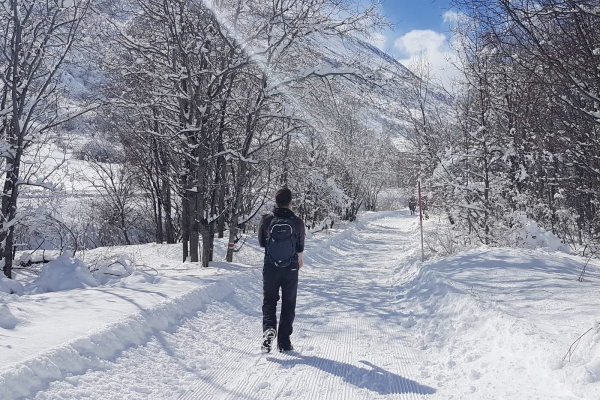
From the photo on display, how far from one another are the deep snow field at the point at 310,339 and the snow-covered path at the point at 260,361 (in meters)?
0.02

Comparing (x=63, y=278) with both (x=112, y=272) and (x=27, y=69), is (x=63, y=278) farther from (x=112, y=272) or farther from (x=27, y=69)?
(x=27, y=69)

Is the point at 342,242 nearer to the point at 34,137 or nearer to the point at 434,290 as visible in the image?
the point at 434,290

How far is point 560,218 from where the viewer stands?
51.7 feet

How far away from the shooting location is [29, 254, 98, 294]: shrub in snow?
25.0 ft

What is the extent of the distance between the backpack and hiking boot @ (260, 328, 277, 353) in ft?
2.67

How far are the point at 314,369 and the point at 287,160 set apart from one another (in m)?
8.88

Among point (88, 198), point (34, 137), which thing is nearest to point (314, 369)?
point (34, 137)

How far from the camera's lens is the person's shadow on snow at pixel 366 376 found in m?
4.07

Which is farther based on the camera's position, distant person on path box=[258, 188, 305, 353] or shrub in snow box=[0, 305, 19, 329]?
distant person on path box=[258, 188, 305, 353]

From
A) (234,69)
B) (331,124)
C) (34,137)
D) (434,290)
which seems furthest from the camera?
(331,124)

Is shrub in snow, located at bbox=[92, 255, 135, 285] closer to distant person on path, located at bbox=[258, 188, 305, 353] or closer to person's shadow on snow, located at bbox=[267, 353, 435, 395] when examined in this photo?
distant person on path, located at bbox=[258, 188, 305, 353]

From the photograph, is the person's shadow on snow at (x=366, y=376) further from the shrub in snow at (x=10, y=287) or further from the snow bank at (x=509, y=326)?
the shrub in snow at (x=10, y=287)

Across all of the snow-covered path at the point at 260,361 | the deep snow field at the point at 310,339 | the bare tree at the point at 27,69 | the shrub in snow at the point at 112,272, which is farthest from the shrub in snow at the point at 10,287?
the snow-covered path at the point at 260,361

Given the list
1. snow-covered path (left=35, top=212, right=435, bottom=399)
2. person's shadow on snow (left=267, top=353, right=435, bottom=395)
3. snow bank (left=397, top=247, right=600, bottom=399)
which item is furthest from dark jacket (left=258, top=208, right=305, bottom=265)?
snow bank (left=397, top=247, right=600, bottom=399)
